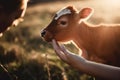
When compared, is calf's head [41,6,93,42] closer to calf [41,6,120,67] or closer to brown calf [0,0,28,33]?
calf [41,6,120,67]

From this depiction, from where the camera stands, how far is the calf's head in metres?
5.97

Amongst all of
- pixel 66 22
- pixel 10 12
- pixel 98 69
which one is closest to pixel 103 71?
pixel 98 69

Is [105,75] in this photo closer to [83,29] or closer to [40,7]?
[83,29]

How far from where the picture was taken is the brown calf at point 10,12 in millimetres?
5176

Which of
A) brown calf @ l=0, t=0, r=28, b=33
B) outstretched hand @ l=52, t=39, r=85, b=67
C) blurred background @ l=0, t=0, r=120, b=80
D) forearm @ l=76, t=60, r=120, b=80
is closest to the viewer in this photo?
forearm @ l=76, t=60, r=120, b=80

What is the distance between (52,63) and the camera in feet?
25.2

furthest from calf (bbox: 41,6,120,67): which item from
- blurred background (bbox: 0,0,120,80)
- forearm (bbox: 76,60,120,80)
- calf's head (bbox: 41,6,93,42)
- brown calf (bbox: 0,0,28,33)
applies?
forearm (bbox: 76,60,120,80)

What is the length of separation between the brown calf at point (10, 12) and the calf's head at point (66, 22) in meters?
0.67

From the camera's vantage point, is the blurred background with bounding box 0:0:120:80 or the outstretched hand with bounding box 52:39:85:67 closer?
the outstretched hand with bounding box 52:39:85:67

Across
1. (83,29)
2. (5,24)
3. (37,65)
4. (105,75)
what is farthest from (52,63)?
(105,75)

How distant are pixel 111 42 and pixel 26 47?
3.81m

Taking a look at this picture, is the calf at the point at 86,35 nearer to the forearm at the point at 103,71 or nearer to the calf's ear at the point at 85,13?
the calf's ear at the point at 85,13

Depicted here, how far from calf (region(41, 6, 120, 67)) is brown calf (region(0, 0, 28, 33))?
549 mm

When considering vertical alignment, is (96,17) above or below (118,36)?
below
